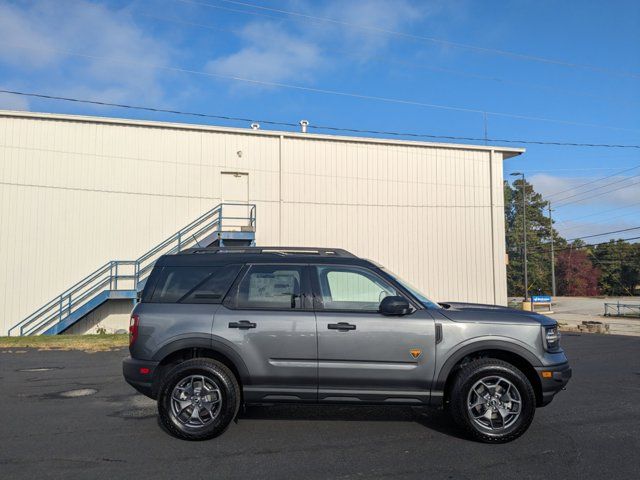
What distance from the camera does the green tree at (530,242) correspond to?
68562 mm

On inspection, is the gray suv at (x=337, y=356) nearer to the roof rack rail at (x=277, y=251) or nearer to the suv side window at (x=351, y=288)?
the suv side window at (x=351, y=288)

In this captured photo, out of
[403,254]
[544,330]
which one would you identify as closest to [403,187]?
[403,254]

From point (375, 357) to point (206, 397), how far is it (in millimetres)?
1743

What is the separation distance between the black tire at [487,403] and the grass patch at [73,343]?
10.1 metres

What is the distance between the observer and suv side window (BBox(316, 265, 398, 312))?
5531mm

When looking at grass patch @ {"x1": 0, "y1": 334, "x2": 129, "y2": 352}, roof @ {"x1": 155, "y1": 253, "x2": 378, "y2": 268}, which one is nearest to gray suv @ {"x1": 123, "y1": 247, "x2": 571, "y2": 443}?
roof @ {"x1": 155, "y1": 253, "x2": 378, "y2": 268}

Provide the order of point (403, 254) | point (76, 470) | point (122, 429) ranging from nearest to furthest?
point (76, 470), point (122, 429), point (403, 254)

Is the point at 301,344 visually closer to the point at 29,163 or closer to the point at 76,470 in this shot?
the point at 76,470

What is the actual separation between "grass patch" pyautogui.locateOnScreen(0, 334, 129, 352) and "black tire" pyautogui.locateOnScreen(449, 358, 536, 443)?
10.1 m

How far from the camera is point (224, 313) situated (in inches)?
216

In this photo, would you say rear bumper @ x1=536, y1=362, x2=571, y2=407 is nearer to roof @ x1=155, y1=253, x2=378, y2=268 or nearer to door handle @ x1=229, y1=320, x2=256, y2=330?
roof @ x1=155, y1=253, x2=378, y2=268

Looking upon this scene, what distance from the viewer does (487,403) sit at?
5258 mm

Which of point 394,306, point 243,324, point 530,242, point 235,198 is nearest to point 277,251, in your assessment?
point 243,324

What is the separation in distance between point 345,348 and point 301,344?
441 millimetres
